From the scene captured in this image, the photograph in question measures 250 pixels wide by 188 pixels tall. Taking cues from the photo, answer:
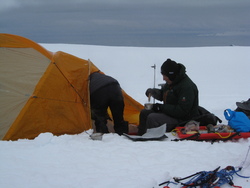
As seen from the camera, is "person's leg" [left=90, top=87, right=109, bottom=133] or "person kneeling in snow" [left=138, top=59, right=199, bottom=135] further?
"person's leg" [left=90, top=87, right=109, bottom=133]

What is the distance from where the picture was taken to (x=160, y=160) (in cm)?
357

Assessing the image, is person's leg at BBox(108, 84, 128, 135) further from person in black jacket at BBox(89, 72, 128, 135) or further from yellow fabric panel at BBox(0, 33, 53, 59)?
yellow fabric panel at BBox(0, 33, 53, 59)

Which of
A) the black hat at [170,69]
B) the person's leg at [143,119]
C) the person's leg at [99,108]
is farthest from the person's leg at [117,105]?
the black hat at [170,69]

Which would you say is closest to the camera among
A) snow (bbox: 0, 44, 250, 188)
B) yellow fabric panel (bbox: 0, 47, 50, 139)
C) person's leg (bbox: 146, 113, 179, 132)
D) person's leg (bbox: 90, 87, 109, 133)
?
snow (bbox: 0, 44, 250, 188)

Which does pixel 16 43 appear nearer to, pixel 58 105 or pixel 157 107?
pixel 58 105

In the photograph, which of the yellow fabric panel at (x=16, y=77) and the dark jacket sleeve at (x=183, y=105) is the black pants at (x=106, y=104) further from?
the yellow fabric panel at (x=16, y=77)

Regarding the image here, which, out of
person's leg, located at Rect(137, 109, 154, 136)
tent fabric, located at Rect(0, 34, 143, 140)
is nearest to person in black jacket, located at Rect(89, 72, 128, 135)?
tent fabric, located at Rect(0, 34, 143, 140)

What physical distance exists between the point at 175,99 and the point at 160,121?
17.1 inches

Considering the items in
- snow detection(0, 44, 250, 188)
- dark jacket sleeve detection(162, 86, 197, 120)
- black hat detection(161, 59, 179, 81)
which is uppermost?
black hat detection(161, 59, 179, 81)

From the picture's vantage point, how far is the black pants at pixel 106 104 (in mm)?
5086

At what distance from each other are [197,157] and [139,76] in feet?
36.1

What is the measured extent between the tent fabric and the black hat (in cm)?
140

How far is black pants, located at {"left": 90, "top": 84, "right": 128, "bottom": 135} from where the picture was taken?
16.7ft

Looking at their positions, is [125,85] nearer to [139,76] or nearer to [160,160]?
[139,76]
